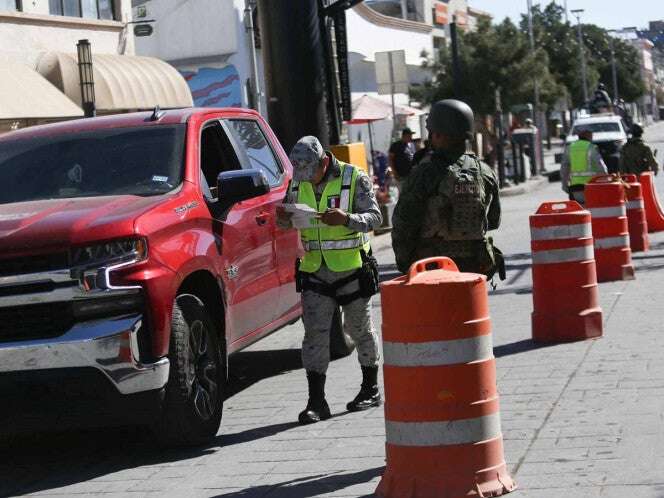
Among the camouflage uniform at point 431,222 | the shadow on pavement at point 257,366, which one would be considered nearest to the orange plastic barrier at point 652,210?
the shadow on pavement at point 257,366

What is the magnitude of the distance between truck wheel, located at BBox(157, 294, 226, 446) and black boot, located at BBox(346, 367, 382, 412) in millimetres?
853

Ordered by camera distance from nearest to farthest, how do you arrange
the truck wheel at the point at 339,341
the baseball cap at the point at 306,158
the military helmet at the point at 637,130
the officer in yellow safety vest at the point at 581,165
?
the baseball cap at the point at 306,158 < the truck wheel at the point at 339,341 < the officer in yellow safety vest at the point at 581,165 < the military helmet at the point at 637,130

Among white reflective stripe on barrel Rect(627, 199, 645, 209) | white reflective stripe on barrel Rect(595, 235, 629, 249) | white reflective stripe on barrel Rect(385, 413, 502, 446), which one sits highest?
white reflective stripe on barrel Rect(385, 413, 502, 446)

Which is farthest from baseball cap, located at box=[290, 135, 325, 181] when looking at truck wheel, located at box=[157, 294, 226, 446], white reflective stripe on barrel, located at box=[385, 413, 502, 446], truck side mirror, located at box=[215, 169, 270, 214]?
white reflective stripe on barrel, located at box=[385, 413, 502, 446]

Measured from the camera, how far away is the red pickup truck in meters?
7.30

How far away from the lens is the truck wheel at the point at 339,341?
10867 mm

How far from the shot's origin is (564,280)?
11102 millimetres

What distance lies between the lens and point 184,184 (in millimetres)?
8477

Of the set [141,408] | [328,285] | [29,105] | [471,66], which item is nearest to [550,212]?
[328,285]

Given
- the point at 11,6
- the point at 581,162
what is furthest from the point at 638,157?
the point at 11,6

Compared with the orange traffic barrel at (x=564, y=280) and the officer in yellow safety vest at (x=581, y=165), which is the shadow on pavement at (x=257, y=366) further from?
the officer in yellow safety vest at (x=581, y=165)

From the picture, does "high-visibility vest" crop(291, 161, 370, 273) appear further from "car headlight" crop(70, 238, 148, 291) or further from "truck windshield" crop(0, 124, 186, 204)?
"car headlight" crop(70, 238, 148, 291)

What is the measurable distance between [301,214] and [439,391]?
2.20 meters

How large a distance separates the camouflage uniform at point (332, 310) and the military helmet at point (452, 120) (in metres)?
1.18
